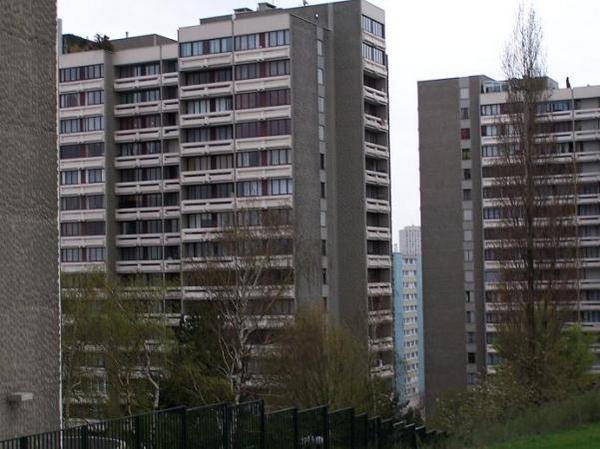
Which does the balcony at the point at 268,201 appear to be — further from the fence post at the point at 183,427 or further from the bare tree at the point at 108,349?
the fence post at the point at 183,427

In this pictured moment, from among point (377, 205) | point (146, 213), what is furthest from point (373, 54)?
point (146, 213)

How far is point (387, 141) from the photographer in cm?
6569

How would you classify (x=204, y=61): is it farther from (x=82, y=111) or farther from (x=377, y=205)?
(x=377, y=205)

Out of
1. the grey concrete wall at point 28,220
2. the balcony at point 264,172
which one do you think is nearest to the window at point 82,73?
the balcony at point 264,172

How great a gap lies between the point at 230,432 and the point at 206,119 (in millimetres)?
43934

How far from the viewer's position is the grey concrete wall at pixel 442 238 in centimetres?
8212

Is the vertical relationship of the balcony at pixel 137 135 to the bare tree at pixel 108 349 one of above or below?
above

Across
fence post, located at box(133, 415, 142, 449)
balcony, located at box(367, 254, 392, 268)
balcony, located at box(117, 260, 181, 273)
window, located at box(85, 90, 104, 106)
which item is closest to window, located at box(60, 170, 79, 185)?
window, located at box(85, 90, 104, 106)

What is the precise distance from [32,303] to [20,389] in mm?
1935

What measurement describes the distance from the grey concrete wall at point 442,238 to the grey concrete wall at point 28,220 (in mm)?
60078

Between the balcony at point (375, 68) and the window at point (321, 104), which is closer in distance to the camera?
the window at point (321, 104)

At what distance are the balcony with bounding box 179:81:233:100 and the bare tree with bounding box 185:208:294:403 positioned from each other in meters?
14.8

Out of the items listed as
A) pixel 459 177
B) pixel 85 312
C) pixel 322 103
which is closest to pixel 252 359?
pixel 85 312

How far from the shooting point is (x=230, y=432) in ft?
61.8
